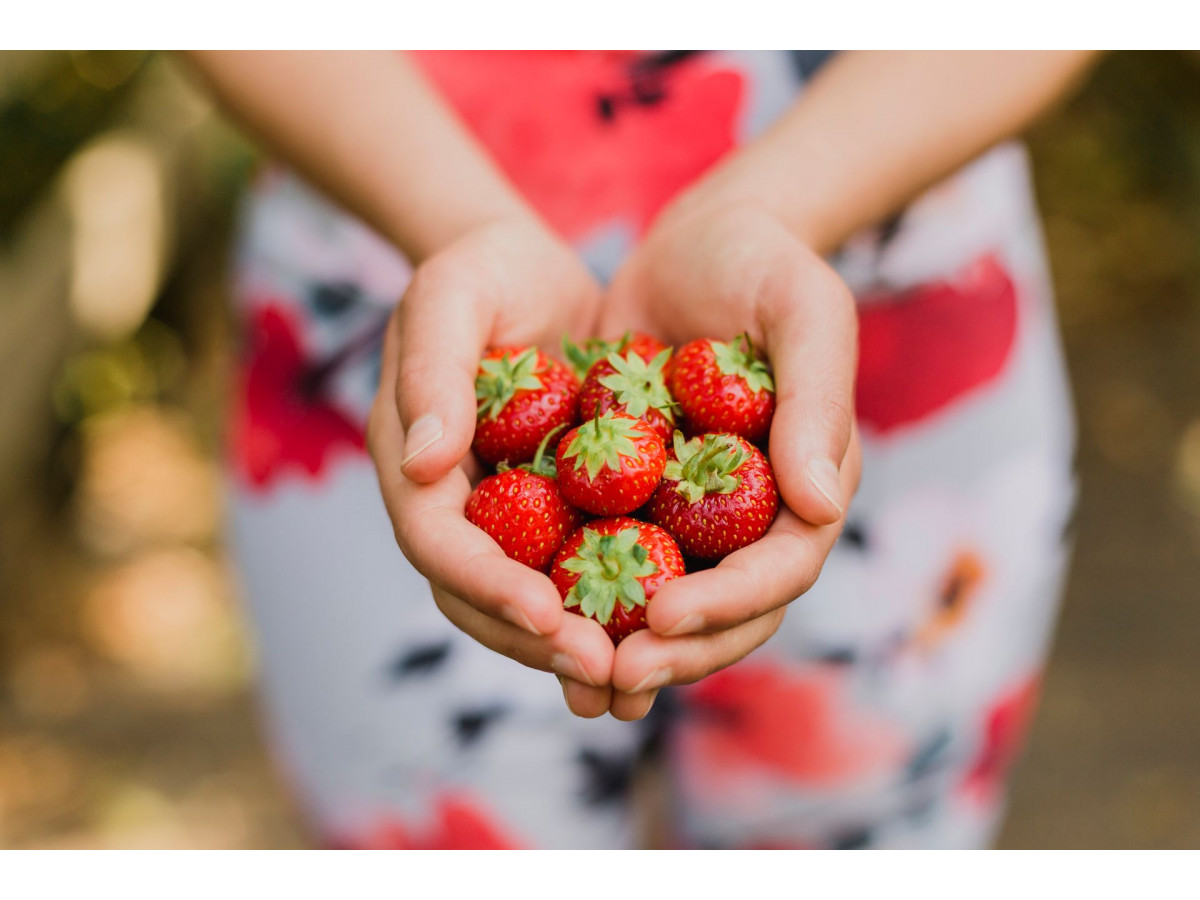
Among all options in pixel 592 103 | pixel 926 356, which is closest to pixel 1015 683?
pixel 926 356

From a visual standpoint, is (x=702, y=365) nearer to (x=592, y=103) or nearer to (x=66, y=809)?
(x=592, y=103)

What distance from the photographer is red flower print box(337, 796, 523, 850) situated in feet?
4.74

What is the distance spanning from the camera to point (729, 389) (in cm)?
116

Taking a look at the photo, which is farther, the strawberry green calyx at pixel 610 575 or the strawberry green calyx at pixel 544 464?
the strawberry green calyx at pixel 544 464

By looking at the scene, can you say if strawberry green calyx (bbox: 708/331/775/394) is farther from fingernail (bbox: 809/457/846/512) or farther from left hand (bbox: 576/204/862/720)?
fingernail (bbox: 809/457/846/512)

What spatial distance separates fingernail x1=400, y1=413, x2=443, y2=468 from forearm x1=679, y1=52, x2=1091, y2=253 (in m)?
0.49

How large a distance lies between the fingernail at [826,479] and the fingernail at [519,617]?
290 millimetres

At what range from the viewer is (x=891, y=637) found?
144 centimetres

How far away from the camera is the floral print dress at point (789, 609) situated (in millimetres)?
1401

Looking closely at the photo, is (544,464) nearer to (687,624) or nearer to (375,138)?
(687,624)

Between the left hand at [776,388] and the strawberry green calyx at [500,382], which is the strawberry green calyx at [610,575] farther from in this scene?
the strawberry green calyx at [500,382]

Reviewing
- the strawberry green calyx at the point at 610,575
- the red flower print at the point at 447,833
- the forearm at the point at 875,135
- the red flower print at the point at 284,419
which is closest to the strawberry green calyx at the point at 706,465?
the strawberry green calyx at the point at 610,575

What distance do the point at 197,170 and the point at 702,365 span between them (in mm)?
3022

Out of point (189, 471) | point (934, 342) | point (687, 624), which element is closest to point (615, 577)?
point (687, 624)
